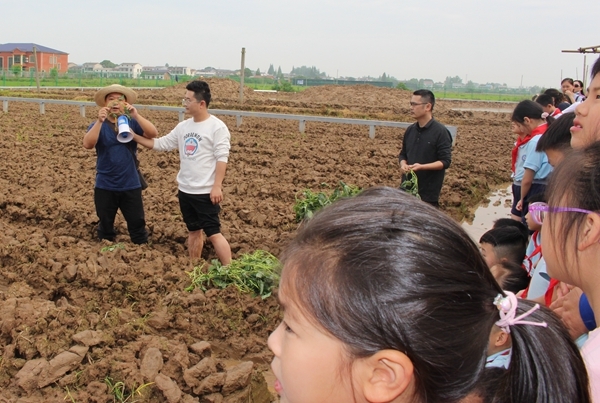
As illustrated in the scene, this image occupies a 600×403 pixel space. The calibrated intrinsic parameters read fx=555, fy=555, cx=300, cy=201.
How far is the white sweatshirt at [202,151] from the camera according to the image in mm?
5035

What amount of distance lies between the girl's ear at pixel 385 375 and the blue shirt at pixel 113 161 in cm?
476

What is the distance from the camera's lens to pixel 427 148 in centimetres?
579

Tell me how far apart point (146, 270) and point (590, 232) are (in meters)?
4.16

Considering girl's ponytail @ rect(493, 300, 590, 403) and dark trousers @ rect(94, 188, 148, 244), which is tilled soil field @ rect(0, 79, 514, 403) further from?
girl's ponytail @ rect(493, 300, 590, 403)

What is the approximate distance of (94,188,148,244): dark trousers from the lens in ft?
18.3

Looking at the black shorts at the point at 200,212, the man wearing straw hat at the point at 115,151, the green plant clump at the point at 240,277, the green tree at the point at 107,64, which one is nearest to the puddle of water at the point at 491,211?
the green plant clump at the point at 240,277

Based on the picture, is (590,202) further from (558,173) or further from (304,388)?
(304,388)

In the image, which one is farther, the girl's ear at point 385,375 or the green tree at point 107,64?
the green tree at point 107,64

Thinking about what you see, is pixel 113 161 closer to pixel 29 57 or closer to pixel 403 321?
pixel 403 321

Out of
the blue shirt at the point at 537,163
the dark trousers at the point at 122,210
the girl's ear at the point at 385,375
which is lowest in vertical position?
the dark trousers at the point at 122,210

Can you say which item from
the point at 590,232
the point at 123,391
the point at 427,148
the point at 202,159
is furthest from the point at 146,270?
the point at 590,232

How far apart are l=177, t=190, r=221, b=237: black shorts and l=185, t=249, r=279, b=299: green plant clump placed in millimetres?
354

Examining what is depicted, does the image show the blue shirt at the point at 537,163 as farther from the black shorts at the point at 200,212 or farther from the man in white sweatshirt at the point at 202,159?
the black shorts at the point at 200,212

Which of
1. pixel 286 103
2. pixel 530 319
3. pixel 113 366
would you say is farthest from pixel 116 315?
pixel 286 103
